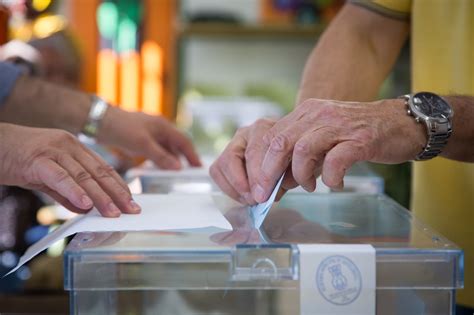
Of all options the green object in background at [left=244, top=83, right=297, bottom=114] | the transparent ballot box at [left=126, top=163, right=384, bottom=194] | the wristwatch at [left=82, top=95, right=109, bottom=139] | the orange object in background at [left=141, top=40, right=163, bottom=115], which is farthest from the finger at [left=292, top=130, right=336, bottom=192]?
the orange object in background at [left=141, top=40, right=163, bottom=115]

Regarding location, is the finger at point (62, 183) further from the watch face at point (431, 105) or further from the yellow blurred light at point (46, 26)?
the yellow blurred light at point (46, 26)

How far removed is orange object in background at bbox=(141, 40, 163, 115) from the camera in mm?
4410

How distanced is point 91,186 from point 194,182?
0.29 meters

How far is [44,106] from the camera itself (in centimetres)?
122

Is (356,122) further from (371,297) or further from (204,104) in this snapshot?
(204,104)

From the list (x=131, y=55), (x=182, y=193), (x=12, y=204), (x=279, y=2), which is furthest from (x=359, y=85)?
(x=131, y=55)

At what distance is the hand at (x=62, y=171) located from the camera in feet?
2.45

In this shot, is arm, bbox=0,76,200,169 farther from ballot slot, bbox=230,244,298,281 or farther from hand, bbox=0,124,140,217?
ballot slot, bbox=230,244,298,281

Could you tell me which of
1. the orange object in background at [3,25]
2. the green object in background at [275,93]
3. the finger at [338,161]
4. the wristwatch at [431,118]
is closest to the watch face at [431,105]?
the wristwatch at [431,118]

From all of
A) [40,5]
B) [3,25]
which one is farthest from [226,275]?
[40,5]

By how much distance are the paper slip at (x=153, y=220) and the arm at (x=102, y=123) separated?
14.5 inches

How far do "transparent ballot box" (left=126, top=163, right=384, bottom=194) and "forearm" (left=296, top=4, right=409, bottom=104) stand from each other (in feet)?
0.38

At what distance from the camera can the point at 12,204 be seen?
4.77ft

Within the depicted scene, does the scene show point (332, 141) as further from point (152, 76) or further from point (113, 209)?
point (152, 76)
